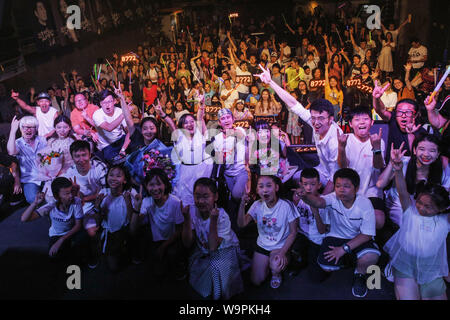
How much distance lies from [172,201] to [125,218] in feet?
1.78

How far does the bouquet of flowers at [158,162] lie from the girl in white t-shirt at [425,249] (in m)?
2.51

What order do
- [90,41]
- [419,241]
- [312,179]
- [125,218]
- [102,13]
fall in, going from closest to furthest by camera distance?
[419,241]
[312,179]
[125,218]
[90,41]
[102,13]

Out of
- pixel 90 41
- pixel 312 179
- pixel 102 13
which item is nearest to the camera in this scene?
pixel 312 179

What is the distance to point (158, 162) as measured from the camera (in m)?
4.09

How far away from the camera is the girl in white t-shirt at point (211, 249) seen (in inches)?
117

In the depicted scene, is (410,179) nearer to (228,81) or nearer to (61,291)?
(61,291)

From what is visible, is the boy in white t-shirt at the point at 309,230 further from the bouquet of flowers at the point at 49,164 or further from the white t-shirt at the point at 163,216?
the bouquet of flowers at the point at 49,164

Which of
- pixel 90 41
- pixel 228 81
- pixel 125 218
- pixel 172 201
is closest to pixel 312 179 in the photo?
pixel 172 201

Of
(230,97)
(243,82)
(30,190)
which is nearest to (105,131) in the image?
(30,190)

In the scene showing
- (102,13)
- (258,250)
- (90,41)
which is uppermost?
(102,13)

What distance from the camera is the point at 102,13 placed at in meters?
11.8

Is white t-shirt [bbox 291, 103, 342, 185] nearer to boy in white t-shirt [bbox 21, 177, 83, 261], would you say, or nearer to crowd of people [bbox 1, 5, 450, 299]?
crowd of people [bbox 1, 5, 450, 299]

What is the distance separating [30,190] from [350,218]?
3.96 metres
